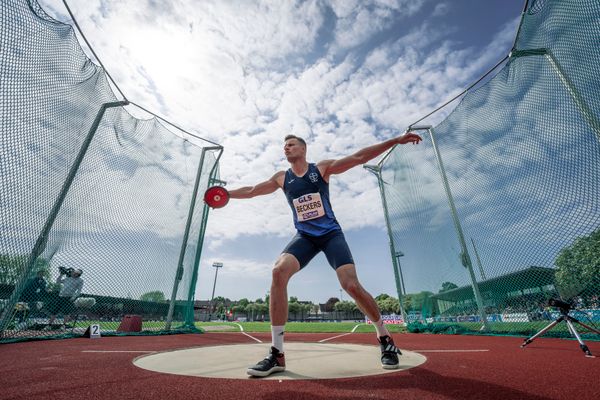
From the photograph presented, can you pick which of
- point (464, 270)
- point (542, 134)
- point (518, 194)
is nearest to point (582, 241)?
point (518, 194)

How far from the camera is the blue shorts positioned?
2725mm

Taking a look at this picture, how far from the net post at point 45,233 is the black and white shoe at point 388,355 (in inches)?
200

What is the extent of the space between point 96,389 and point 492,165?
7.19 metres

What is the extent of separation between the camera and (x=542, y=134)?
489 cm

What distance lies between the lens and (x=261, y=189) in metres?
3.36

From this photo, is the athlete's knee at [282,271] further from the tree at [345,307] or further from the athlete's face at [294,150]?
the tree at [345,307]

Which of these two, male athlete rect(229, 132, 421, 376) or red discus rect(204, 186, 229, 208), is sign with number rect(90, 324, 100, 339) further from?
male athlete rect(229, 132, 421, 376)

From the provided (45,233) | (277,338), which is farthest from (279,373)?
(45,233)

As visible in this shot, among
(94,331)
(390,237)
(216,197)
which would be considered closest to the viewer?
(216,197)

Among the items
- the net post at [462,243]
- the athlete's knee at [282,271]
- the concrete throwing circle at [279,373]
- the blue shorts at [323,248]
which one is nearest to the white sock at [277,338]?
the concrete throwing circle at [279,373]

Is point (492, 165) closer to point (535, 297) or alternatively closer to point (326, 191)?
point (535, 297)

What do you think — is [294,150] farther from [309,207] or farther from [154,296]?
[154,296]

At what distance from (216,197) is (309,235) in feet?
3.90

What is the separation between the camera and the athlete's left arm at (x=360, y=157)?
9.41 feet
